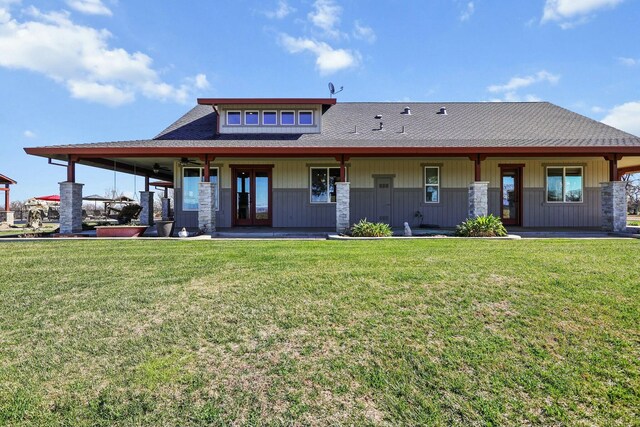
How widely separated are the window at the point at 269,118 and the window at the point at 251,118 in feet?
0.80

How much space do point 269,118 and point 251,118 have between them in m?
0.74

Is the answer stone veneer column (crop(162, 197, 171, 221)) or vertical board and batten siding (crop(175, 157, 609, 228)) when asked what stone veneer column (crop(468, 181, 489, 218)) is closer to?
vertical board and batten siding (crop(175, 157, 609, 228))

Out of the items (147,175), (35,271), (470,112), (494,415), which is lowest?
(494,415)

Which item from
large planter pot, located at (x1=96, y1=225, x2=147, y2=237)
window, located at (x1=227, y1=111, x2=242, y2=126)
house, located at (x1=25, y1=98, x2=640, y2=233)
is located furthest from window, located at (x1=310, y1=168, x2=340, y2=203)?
large planter pot, located at (x1=96, y1=225, x2=147, y2=237)

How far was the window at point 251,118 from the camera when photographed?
44.2ft

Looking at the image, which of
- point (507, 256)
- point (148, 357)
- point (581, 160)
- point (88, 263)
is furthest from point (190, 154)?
point (581, 160)

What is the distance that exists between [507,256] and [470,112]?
11217 millimetres

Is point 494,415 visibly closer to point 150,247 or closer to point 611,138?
point 150,247

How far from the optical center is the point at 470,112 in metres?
15.4

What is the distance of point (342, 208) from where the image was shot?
1082 cm

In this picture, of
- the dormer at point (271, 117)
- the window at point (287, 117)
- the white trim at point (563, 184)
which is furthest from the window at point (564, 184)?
the window at point (287, 117)

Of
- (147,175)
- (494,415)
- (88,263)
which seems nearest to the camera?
(494,415)

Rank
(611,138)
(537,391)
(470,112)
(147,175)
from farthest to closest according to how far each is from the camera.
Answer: (147,175)
(470,112)
(611,138)
(537,391)

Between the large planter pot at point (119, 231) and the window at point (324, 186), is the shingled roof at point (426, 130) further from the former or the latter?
the large planter pot at point (119, 231)
